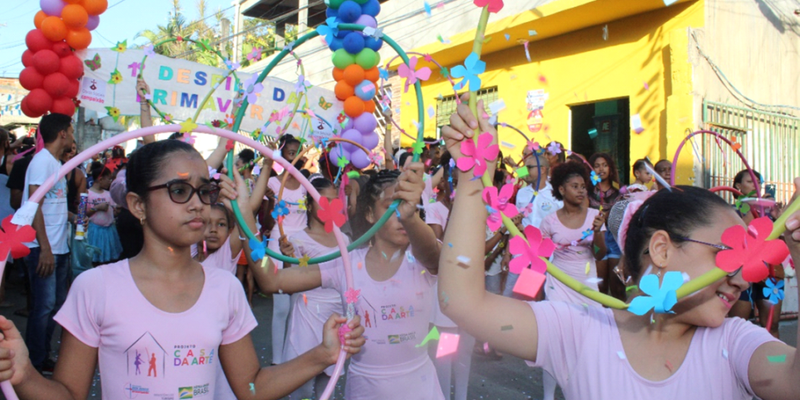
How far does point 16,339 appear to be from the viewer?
5.52 ft

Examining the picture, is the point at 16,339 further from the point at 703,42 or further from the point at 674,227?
the point at 703,42

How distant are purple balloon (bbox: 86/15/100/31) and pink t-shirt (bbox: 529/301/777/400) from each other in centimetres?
676

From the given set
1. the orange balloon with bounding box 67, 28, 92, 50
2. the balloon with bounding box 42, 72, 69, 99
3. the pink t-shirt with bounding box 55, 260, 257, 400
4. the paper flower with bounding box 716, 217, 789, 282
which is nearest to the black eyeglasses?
the pink t-shirt with bounding box 55, 260, 257, 400

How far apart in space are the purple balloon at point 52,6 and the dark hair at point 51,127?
113 inches

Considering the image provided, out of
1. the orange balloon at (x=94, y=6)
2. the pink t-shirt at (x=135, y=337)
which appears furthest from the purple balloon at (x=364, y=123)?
the pink t-shirt at (x=135, y=337)

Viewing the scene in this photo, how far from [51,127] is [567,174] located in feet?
13.3

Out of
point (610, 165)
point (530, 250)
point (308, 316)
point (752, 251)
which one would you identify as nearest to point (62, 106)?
point (308, 316)

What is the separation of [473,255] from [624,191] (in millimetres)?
4523

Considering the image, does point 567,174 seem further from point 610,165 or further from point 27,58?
point 27,58

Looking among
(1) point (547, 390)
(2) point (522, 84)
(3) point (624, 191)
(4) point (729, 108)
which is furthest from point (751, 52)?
(1) point (547, 390)

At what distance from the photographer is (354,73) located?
592 centimetres

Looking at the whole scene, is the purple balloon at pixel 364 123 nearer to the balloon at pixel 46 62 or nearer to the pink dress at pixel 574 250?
the pink dress at pixel 574 250

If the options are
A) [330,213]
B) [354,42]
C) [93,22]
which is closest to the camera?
[330,213]

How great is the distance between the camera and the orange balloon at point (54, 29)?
6332 millimetres
